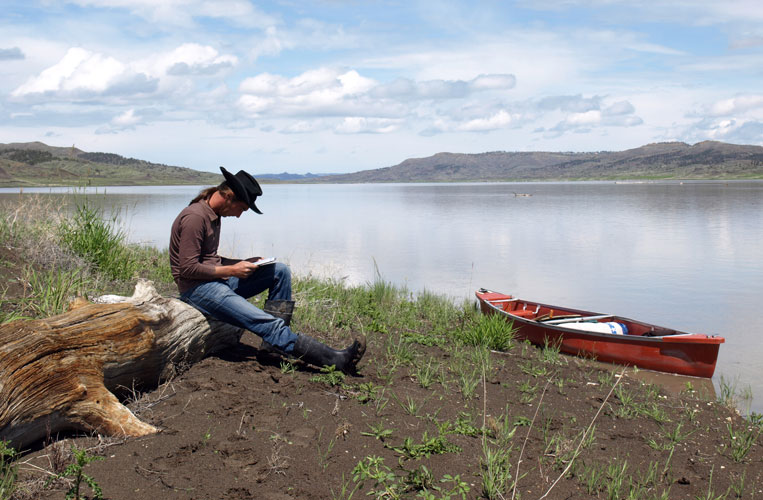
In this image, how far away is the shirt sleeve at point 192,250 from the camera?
614 centimetres

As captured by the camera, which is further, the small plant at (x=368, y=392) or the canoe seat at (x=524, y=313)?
the canoe seat at (x=524, y=313)

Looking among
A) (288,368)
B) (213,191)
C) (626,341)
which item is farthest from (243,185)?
(626,341)

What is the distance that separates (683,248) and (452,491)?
21.6 metres

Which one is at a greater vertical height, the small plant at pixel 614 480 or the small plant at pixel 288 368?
the small plant at pixel 288 368

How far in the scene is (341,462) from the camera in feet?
15.0

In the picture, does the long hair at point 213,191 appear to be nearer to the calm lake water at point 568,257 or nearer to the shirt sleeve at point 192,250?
the shirt sleeve at point 192,250

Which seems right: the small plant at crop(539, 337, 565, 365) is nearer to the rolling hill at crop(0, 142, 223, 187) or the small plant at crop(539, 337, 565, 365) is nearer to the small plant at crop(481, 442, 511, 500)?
the small plant at crop(481, 442, 511, 500)

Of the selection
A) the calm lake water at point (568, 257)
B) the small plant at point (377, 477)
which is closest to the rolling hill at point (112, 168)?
the calm lake water at point (568, 257)

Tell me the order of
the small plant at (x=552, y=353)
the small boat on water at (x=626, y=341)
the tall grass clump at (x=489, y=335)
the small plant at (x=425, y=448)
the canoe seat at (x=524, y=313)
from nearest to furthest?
1. the small plant at (x=425, y=448)
2. the small plant at (x=552, y=353)
3. the tall grass clump at (x=489, y=335)
4. the small boat on water at (x=626, y=341)
5. the canoe seat at (x=524, y=313)

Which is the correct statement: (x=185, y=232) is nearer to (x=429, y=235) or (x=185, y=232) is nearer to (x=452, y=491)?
(x=452, y=491)

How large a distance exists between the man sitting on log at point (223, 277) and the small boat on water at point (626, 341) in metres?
4.84

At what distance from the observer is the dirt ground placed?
4.18 m

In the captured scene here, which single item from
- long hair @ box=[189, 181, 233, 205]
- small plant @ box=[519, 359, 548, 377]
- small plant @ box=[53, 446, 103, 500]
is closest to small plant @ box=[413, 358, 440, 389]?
small plant @ box=[519, 359, 548, 377]

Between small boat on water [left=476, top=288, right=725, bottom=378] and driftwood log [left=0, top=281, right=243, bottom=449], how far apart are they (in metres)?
6.31
